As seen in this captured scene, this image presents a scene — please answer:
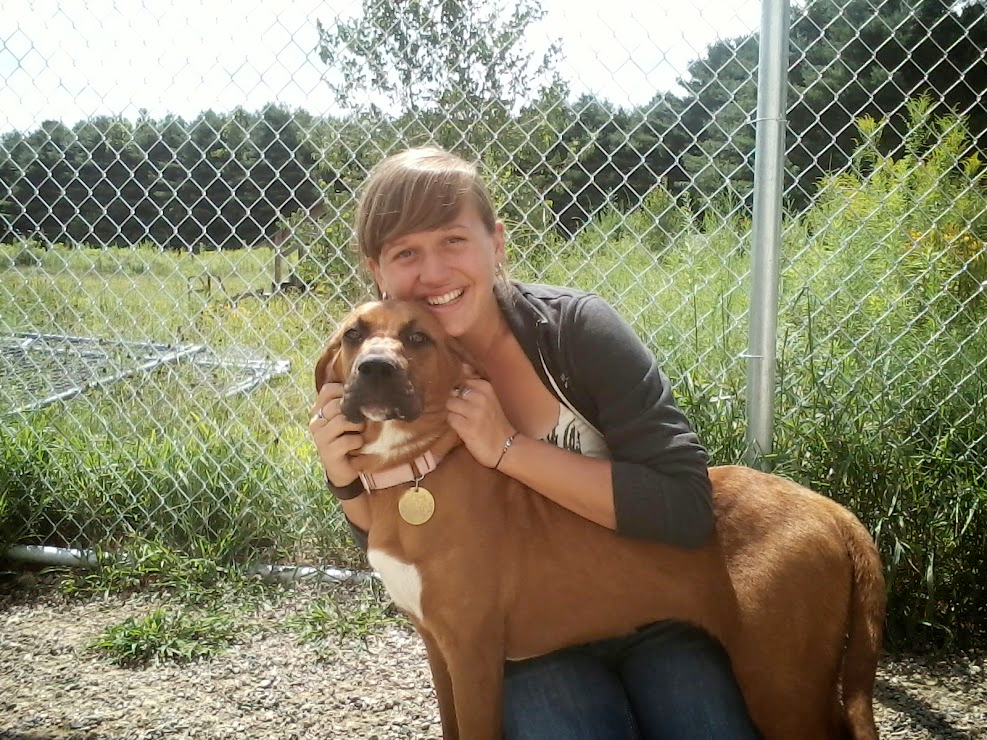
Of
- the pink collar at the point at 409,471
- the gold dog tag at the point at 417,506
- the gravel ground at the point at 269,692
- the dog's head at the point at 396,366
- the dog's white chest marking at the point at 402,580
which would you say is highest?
the dog's head at the point at 396,366

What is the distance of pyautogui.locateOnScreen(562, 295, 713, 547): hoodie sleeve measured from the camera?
1876mm

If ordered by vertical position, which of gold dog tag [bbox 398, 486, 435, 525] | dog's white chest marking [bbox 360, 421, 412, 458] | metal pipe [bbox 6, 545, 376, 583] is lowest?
metal pipe [bbox 6, 545, 376, 583]

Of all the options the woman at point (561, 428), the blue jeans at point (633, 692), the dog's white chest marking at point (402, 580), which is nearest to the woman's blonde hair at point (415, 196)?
the woman at point (561, 428)

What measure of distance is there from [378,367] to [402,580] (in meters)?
0.49

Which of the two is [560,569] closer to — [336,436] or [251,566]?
[336,436]

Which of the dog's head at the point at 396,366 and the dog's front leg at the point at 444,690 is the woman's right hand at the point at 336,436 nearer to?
the dog's head at the point at 396,366

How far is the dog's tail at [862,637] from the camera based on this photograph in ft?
5.79

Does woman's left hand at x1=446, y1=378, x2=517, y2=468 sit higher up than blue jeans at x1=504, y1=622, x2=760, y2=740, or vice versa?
woman's left hand at x1=446, y1=378, x2=517, y2=468

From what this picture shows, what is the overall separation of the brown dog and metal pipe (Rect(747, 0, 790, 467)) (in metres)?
0.70

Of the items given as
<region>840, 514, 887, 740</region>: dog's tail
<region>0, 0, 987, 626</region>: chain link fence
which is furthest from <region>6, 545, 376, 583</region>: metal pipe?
<region>840, 514, 887, 740</region>: dog's tail

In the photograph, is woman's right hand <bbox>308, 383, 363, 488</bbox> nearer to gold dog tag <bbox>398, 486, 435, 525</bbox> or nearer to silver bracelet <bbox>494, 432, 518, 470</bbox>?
gold dog tag <bbox>398, 486, 435, 525</bbox>

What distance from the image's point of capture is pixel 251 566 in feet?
10.8

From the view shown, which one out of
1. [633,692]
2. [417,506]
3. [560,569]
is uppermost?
[417,506]

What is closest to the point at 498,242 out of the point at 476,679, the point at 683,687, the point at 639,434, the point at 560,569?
the point at 639,434
